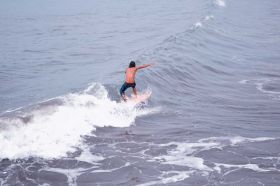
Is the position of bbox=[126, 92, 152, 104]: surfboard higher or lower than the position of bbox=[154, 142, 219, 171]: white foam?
higher

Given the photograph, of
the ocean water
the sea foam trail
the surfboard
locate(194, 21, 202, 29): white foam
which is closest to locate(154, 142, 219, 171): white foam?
the ocean water

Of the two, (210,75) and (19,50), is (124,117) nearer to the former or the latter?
(210,75)

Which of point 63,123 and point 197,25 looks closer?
point 63,123

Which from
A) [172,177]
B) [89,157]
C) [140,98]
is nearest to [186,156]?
[172,177]

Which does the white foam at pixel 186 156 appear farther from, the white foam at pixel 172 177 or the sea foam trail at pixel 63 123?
the sea foam trail at pixel 63 123

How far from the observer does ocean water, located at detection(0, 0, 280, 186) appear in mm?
13227

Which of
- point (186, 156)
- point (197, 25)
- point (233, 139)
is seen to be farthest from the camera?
point (197, 25)

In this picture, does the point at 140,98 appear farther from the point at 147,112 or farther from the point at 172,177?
the point at 172,177

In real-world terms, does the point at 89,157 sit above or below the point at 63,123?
below

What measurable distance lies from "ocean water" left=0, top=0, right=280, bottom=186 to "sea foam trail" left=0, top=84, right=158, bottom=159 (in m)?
0.04

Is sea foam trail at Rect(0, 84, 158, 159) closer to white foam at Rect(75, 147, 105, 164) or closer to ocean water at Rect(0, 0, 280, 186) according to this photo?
ocean water at Rect(0, 0, 280, 186)

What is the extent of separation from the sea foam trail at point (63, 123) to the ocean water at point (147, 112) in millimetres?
42

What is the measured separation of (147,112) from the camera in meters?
19.2

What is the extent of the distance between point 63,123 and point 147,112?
153 inches
